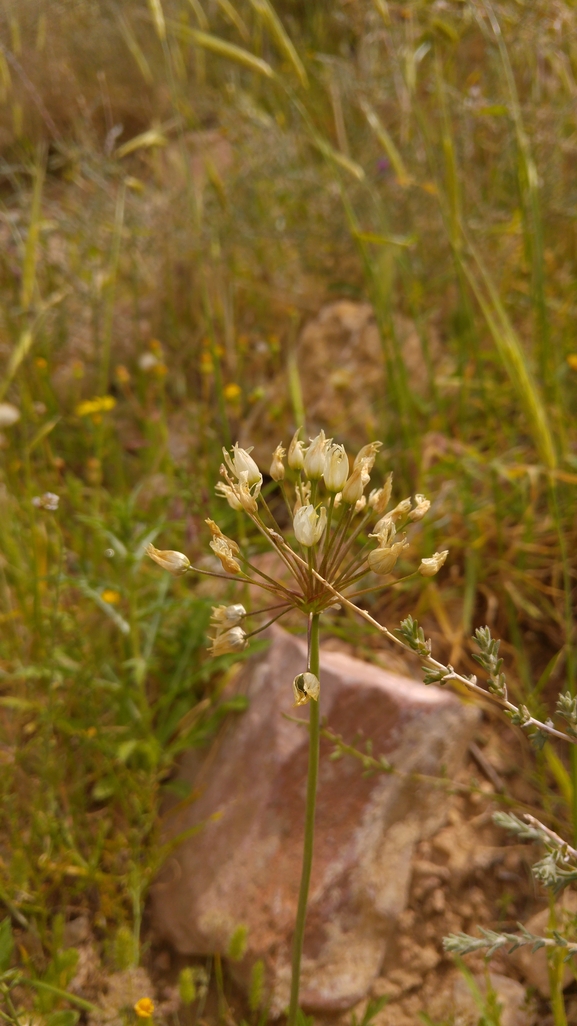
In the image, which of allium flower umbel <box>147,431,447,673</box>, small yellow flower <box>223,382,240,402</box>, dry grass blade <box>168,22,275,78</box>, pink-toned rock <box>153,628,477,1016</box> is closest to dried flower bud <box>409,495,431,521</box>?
allium flower umbel <box>147,431,447,673</box>

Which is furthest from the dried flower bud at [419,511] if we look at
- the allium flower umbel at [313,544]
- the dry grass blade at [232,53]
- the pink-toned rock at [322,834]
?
the dry grass blade at [232,53]

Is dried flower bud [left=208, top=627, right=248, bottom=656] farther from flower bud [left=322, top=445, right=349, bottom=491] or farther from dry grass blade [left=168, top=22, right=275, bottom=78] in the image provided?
dry grass blade [left=168, top=22, right=275, bottom=78]

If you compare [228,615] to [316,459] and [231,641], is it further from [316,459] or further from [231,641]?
[316,459]

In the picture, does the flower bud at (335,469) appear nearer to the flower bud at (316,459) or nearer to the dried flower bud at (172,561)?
the flower bud at (316,459)

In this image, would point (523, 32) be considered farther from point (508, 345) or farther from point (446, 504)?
point (446, 504)

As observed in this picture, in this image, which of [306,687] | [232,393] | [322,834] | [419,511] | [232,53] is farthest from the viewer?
[232,393]

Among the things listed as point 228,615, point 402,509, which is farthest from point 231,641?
point 402,509
